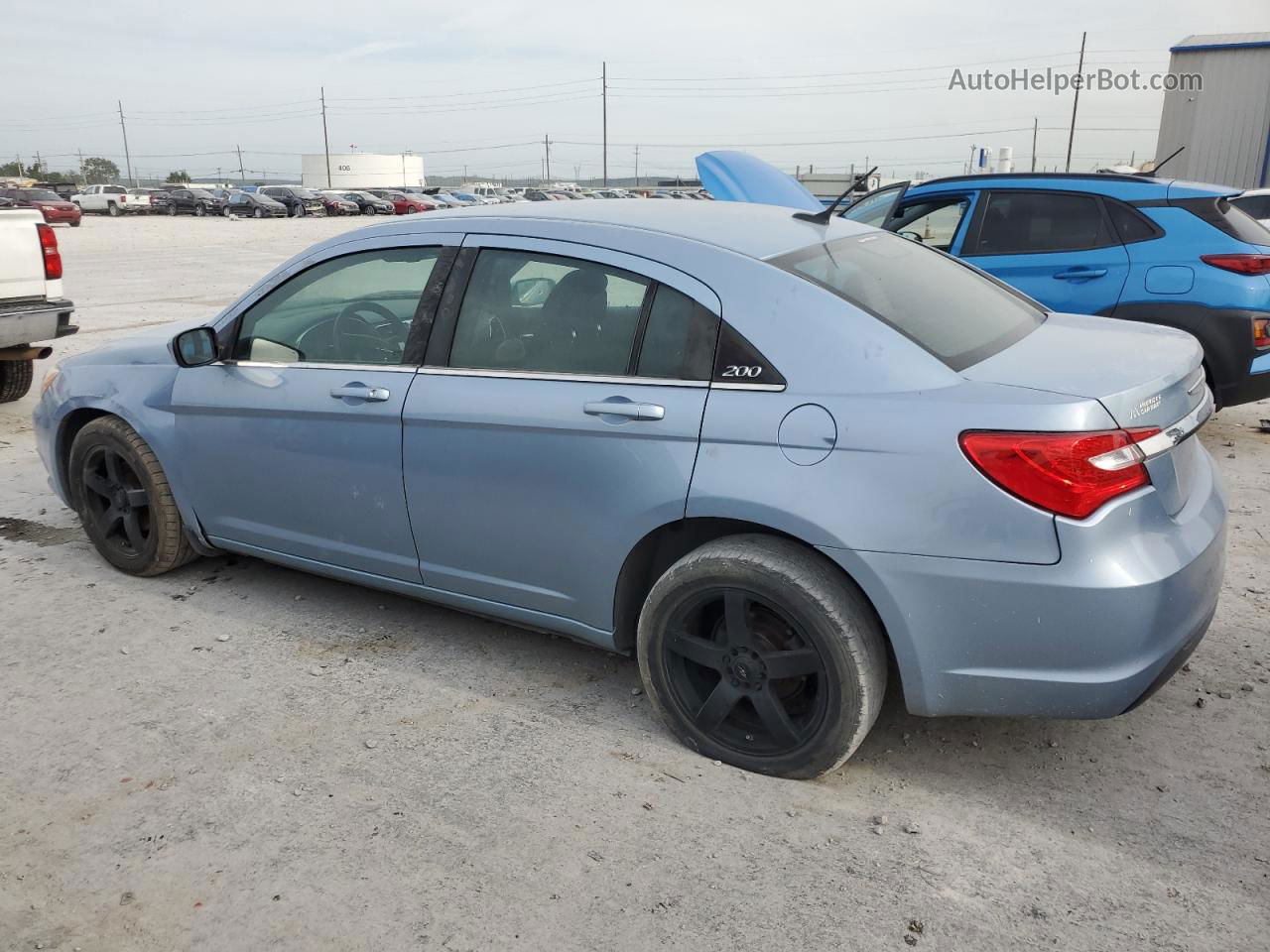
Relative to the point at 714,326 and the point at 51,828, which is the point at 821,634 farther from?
the point at 51,828

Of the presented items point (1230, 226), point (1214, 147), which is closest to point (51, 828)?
point (1230, 226)

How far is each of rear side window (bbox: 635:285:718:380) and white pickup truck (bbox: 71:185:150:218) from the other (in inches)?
2252

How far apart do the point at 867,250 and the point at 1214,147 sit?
87.7ft

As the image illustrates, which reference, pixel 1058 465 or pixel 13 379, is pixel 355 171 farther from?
pixel 1058 465

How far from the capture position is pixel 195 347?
3.98 m

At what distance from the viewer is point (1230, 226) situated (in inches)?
237

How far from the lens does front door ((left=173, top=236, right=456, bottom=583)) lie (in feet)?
11.8

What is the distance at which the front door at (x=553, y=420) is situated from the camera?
298 cm

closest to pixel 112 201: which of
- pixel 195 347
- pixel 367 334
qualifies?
pixel 195 347

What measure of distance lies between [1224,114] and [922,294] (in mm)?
26824

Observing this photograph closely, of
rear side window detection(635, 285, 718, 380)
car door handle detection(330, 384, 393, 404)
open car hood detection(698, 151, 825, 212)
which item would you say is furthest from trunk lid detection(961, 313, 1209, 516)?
open car hood detection(698, 151, 825, 212)

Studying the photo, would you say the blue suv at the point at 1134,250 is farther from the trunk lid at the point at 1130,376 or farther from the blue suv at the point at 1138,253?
the trunk lid at the point at 1130,376

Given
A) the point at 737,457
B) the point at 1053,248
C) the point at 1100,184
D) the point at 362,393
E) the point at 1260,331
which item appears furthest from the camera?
the point at 1053,248

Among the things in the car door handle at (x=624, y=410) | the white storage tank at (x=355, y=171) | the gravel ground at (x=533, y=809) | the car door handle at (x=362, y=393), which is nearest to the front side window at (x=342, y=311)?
the car door handle at (x=362, y=393)
